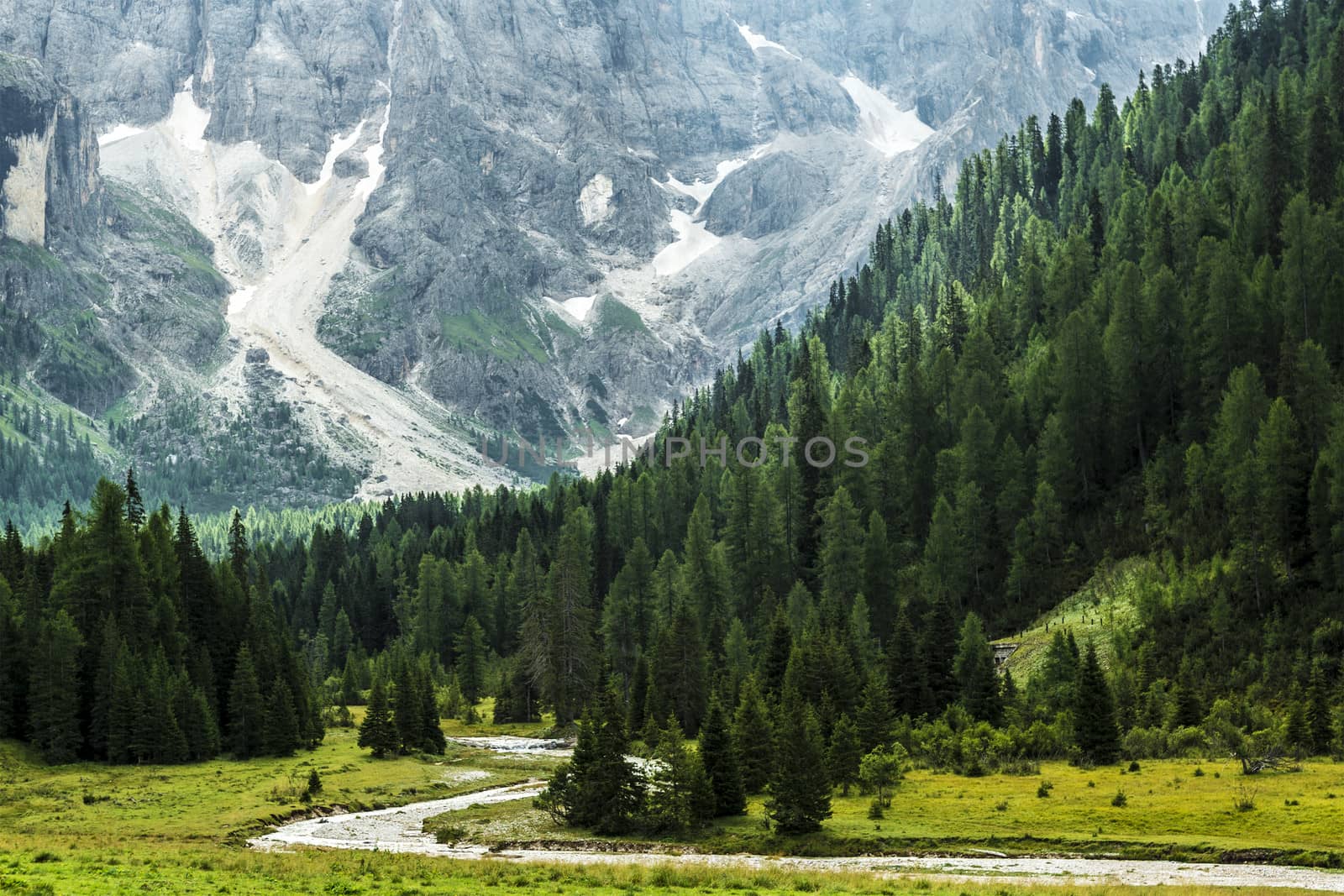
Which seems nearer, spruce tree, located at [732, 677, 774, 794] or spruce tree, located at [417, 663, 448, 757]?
spruce tree, located at [732, 677, 774, 794]

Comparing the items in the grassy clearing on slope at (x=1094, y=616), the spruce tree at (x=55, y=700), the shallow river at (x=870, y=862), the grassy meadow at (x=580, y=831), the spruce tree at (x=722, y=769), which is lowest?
the shallow river at (x=870, y=862)

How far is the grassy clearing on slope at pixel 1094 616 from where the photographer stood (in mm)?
96562

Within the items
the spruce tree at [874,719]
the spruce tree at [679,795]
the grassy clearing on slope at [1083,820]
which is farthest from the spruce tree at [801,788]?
the spruce tree at [874,719]

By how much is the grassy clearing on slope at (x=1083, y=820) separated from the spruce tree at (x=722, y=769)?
3.63 ft

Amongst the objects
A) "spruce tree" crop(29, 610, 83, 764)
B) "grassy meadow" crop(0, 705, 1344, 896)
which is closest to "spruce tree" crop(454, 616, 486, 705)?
"spruce tree" crop(29, 610, 83, 764)

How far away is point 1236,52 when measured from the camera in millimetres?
193750

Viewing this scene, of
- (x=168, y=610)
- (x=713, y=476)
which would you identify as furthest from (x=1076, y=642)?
(x=713, y=476)

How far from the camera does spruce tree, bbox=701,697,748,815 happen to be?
68.4 metres

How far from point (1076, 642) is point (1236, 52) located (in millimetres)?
133447

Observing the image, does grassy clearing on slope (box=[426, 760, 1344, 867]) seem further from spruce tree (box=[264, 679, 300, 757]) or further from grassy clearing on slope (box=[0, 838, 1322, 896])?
spruce tree (box=[264, 679, 300, 757])

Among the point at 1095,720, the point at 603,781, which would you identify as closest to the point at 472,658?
the point at 603,781

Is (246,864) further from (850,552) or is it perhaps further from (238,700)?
(850,552)

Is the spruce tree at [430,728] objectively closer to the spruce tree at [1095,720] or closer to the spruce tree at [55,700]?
the spruce tree at [55,700]

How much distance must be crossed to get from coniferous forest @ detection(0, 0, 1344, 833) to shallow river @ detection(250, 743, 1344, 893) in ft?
19.0
